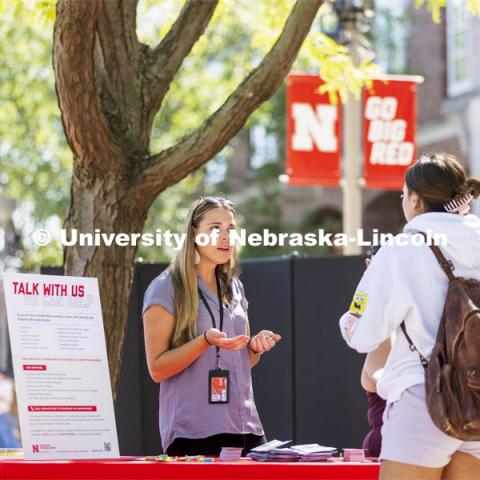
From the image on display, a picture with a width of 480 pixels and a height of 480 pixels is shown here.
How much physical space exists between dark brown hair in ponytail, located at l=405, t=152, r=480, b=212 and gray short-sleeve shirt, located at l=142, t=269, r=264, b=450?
143 cm

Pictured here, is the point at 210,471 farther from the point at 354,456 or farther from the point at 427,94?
the point at 427,94

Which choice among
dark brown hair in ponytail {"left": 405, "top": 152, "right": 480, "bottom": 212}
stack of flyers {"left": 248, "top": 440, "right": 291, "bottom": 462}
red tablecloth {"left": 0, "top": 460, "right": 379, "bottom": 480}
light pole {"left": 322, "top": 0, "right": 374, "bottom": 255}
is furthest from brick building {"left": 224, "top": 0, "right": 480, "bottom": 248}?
dark brown hair in ponytail {"left": 405, "top": 152, "right": 480, "bottom": 212}

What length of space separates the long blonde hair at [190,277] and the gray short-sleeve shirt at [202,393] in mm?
39

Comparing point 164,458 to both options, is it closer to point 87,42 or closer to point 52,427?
point 52,427

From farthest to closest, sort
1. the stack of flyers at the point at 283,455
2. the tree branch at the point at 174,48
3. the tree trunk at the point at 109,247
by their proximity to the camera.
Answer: the tree branch at the point at 174,48
the tree trunk at the point at 109,247
the stack of flyers at the point at 283,455

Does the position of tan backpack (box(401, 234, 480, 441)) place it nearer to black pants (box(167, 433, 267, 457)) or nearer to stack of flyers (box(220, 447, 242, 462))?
stack of flyers (box(220, 447, 242, 462))

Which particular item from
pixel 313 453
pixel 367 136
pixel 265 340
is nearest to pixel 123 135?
pixel 265 340

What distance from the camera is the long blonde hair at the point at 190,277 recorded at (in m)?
5.00

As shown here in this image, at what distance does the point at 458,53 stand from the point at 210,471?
19.2 m

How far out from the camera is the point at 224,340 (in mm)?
4730

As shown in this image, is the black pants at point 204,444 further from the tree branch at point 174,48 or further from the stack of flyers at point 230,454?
the tree branch at point 174,48

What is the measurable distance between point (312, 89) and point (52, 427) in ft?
25.2

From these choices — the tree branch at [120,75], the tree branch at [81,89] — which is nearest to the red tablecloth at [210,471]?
the tree branch at [81,89]

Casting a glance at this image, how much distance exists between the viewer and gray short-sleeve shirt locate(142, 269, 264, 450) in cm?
497
